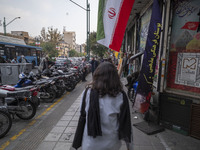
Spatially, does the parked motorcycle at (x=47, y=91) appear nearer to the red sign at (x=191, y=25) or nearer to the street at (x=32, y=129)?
the street at (x=32, y=129)

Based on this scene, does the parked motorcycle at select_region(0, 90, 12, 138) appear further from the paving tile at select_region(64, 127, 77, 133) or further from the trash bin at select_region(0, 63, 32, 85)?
the trash bin at select_region(0, 63, 32, 85)

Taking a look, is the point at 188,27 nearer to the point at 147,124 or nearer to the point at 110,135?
the point at 147,124

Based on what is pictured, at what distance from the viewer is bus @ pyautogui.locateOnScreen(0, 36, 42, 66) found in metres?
15.3

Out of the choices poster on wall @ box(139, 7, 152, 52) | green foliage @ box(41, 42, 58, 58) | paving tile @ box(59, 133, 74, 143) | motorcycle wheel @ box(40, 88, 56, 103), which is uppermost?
green foliage @ box(41, 42, 58, 58)

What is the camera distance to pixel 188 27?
3736 mm

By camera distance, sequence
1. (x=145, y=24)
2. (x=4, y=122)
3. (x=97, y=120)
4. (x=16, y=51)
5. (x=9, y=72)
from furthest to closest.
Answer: (x=16, y=51) → (x=9, y=72) → (x=145, y=24) → (x=4, y=122) → (x=97, y=120)

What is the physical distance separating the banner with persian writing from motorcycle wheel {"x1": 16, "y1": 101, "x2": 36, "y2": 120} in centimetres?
312

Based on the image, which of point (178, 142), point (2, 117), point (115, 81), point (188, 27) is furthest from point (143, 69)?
point (2, 117)

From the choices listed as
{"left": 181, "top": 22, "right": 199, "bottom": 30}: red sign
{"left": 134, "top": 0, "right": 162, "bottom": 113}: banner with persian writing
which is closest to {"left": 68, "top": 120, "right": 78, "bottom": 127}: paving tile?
{"left": 134, "top": 0, "right": 162, "bottom": 113}: banner with persian writing

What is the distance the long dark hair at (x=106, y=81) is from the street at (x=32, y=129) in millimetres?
2578

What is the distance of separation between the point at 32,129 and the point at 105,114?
3.32 meters

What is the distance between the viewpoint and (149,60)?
3486mm

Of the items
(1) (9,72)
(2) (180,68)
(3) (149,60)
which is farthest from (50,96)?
(2) (180,68)

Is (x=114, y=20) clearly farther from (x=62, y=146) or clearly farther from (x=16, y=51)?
(x=16, y=51)
